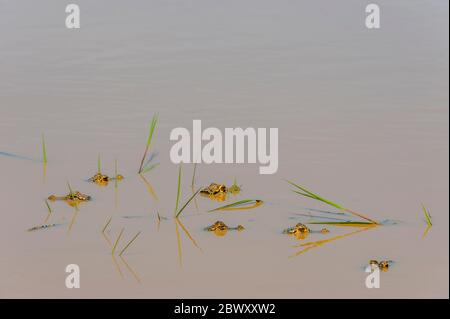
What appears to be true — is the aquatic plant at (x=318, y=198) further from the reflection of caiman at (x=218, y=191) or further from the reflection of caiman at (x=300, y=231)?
the reflection of caiman at (x=218, y=191)

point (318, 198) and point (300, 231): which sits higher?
point (318, 198)

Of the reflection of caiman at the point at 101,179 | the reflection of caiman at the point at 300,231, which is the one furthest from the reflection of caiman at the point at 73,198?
the reflection of caiman at the point at 300,231

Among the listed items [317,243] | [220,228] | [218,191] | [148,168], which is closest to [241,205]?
[218,191]

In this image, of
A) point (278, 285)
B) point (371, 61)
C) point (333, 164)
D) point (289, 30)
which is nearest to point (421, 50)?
point (371, 61)

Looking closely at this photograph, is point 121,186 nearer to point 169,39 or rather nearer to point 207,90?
point 207,90

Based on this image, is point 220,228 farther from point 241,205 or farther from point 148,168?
point 148,168

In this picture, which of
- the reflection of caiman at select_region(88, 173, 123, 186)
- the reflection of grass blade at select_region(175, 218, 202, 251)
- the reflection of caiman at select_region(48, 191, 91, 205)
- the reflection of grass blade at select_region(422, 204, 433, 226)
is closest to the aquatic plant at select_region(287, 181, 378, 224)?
the reflection of grass blade at select_region(422, 204, 433, 226)
